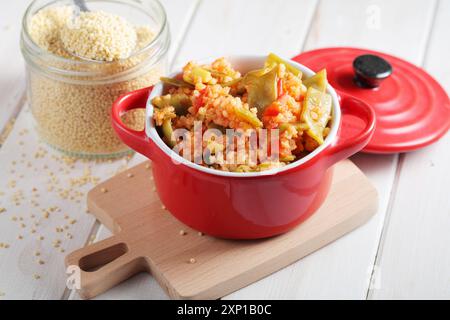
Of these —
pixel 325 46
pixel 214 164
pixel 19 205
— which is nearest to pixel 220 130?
pixel 214 164

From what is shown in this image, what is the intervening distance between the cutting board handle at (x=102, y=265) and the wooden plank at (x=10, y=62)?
591mm

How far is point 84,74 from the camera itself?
5.73 ft

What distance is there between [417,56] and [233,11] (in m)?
0.61

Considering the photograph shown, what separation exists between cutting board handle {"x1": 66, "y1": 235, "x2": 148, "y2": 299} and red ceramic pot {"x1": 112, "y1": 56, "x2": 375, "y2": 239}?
5.5 inches

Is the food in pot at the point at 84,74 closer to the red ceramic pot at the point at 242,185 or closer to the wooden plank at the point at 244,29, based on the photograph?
the red ceramic pot at the point at 242,185

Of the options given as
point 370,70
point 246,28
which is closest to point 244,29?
point 246,28

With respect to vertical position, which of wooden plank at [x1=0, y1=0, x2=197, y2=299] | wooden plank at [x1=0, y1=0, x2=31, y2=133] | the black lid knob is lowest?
wooden plank at [x1=0, y1=0, x2=197, y2=299]

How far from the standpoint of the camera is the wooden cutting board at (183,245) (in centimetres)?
154

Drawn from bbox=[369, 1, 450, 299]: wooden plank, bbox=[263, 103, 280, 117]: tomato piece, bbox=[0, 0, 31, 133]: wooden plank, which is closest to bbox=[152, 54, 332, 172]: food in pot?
bbox=[263, 103, 280, 117]: tomato piece

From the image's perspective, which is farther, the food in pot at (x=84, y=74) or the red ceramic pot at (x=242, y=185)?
the food in pot at (x=84, y=74)

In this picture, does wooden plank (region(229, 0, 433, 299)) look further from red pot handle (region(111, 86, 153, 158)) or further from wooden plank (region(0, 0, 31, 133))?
wooden plank (region(0, 0, 31, 133))

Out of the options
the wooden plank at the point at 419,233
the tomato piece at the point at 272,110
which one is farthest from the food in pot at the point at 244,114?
the wooden plank at the point at 419,233

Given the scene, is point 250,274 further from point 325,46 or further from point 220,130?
point 325,46

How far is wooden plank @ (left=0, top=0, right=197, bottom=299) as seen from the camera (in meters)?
1.60
